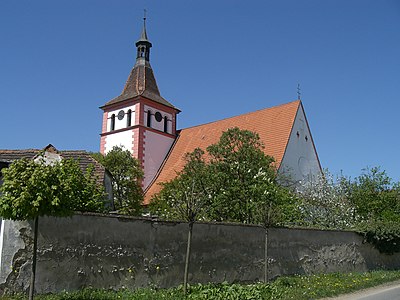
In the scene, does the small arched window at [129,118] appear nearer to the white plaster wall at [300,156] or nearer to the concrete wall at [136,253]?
the white plaster wall at [300,156]

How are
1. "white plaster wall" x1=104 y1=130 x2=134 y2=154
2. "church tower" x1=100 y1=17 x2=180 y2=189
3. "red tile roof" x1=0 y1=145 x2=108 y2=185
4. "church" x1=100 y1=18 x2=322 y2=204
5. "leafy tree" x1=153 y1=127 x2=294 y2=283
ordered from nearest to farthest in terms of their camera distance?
"red tile roof" x1=0 y1=145 x2=108 y2=185, "leafy tree" x1=153 y1=127 x2=294 y2=283, "church" x1=100 y1=18 x2=322 y2=204, "church tower" x1=100 y1=17 x2=180 y2=189, "white plaster wall" x1=104 y1=130 x2=134 y2=154

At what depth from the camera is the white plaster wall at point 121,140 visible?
3478 cm

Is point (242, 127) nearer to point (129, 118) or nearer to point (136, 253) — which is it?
point (129, 118)

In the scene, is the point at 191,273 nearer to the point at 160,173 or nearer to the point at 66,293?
the point at 66,293

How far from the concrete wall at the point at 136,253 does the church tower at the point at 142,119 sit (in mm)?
20193

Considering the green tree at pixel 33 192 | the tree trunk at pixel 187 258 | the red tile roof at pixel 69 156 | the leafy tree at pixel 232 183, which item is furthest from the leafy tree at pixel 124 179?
the green tree at pixel 33 192

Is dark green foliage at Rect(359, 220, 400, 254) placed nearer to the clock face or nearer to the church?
the church

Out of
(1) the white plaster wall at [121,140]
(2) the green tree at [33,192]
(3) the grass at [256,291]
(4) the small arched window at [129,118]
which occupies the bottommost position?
(3) the grass at [256,291]

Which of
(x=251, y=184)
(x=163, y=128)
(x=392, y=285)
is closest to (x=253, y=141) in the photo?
(x=251, y=184)

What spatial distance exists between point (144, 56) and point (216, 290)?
29.6 metres

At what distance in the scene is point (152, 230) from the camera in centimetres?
1144

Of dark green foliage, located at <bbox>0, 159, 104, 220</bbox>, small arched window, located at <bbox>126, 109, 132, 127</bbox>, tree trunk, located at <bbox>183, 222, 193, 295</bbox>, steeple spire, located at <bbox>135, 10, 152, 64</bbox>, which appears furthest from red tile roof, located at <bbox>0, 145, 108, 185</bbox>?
steeple spire, located at <bbox>135, 10, 152, 64</bbox>

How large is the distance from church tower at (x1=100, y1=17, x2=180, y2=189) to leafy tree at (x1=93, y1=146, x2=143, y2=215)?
14.1 feet

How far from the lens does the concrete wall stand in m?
9.37
